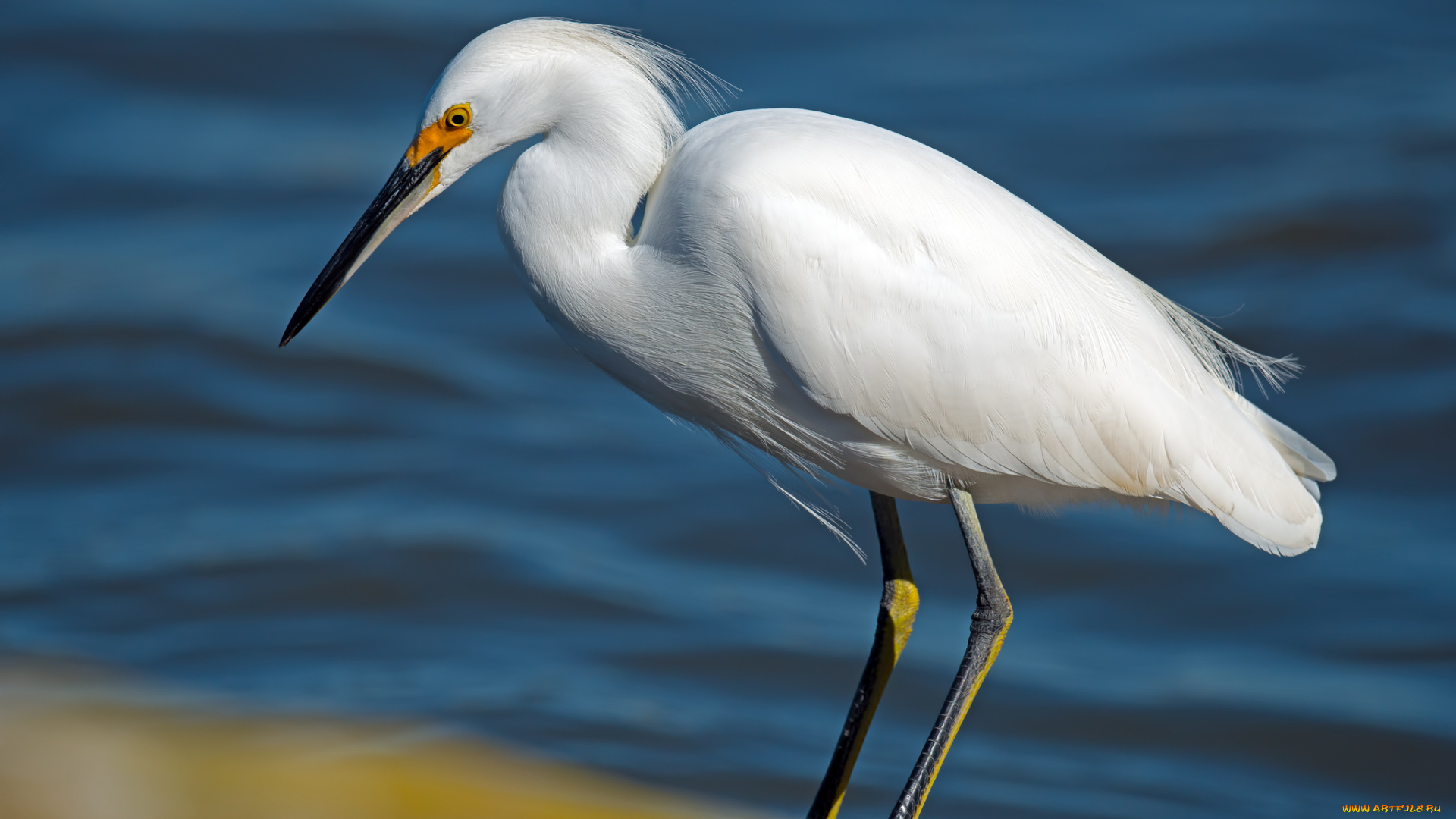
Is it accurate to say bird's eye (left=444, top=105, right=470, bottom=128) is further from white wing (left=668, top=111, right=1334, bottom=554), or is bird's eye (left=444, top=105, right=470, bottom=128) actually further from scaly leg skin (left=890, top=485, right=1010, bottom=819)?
scaly leg skin (left=890, top=485, right=1010, bottom=819)

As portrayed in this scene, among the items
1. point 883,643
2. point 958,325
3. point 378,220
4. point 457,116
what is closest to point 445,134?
point 457,116

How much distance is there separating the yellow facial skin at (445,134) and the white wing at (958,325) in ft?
1.80

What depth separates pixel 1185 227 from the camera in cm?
1015

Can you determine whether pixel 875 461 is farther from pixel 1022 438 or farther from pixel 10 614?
pixel 10 614

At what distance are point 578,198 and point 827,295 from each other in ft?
2.11

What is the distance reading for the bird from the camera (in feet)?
11.8

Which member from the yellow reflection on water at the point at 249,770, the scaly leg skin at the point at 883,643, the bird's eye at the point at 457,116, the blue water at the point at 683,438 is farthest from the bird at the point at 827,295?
the blue water at the point at 683,438

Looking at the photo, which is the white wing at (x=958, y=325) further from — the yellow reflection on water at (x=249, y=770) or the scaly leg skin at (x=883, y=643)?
the yellow reflection on water at (x=249, y=770)

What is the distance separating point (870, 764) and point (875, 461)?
102 inches

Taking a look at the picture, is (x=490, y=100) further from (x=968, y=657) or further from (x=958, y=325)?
(x=968, y=657)

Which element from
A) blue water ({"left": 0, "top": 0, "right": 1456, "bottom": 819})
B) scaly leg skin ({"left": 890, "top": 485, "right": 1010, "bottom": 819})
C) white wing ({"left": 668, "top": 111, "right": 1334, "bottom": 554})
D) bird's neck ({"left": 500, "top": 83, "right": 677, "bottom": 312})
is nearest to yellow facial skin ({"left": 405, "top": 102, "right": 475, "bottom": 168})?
bird's neck ({"left": 500, "top": 83, "right": 677, "bottom": 312})

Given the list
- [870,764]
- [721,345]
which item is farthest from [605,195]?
[870,764]

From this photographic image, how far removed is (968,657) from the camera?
4.14 m

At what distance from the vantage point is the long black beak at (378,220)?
3.70m
